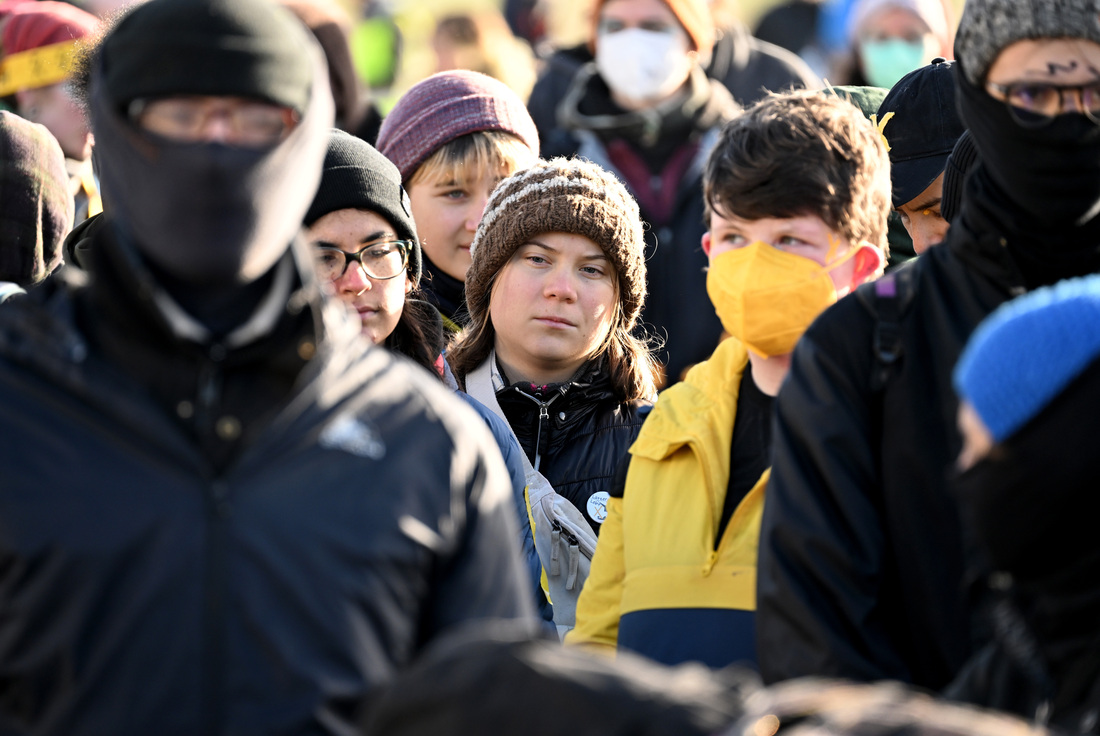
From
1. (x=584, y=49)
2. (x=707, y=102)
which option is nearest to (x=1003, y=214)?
(x=707, y=102)

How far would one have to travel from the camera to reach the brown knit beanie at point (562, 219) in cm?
468

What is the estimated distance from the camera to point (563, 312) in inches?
184

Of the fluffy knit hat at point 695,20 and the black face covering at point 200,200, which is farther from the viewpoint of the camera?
the fluffy knit hat at point 695,20

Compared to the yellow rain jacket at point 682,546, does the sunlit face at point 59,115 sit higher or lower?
lower

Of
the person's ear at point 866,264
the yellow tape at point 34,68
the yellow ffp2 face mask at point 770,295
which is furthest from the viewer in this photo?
the yellow tape at point 34,68

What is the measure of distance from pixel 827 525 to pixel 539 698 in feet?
3.99

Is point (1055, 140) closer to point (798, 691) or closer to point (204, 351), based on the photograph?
point (798, 691)

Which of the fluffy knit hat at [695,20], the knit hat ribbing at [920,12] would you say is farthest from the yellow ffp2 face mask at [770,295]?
the knit hat ribbing at [920,12]

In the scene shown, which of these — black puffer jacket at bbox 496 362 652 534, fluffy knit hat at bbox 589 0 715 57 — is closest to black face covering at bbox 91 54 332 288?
black puffer jacket at bbox 496 362 652 534

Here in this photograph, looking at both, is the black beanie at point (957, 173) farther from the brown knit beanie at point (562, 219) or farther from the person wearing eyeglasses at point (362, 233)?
the person wearing eyeglasses at point (362, 233)

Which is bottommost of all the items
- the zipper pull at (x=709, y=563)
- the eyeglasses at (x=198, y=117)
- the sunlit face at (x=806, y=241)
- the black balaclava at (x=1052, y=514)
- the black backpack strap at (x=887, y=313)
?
the zipper pull at (x=709, y=563)

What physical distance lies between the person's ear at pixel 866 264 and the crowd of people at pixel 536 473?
1 centimetres

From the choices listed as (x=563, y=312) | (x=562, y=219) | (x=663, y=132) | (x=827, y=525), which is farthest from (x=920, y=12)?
(x=827, y=525)

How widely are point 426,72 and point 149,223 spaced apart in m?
9.85
